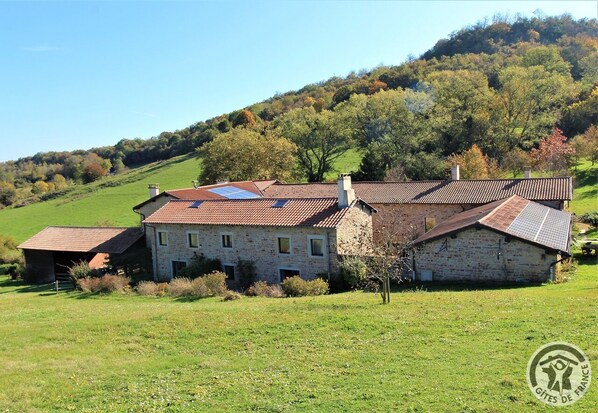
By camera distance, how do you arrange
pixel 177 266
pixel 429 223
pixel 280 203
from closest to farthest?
pixel 280 203, pixel 177 266, pixel 429 223

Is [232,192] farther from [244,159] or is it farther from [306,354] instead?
[306,354]

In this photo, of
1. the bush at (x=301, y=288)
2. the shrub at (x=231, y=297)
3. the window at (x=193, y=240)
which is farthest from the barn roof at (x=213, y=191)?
the bush at (x=301, y=288)

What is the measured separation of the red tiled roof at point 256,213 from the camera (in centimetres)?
2517

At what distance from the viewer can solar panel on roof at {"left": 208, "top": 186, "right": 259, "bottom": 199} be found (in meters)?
Result: 37.6

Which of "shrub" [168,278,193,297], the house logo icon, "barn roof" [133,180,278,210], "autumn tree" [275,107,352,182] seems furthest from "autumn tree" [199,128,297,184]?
the house logo icon

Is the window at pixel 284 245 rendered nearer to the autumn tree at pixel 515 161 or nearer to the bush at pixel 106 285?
the bush at pixel 106 285

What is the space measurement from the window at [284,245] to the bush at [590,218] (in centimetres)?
2455

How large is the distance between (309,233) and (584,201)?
107 ft

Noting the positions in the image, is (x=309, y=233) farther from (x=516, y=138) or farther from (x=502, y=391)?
(x=516, y=138)

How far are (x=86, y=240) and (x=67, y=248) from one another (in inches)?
56.6

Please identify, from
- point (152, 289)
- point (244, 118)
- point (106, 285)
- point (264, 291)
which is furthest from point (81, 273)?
point (244, 118)

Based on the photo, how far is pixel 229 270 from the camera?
1083 inches

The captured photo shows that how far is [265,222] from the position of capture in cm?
2611

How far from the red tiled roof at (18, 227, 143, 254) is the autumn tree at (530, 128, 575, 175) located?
40226 millimetres
